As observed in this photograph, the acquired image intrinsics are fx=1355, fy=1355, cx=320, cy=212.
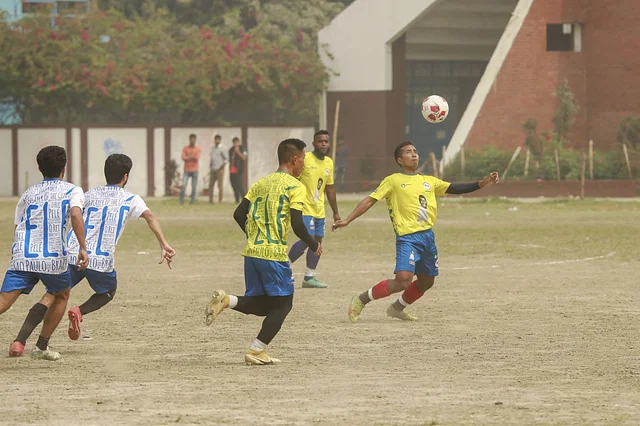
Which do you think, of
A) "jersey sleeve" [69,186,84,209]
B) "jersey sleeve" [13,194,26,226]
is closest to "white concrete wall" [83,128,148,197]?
"jersey sleeve" [13,194,26,226]

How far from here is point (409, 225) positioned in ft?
40.3

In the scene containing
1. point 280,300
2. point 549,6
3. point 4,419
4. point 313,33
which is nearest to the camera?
point 4,419

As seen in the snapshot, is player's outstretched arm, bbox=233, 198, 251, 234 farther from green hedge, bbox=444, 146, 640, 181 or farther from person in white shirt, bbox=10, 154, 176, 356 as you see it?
green hedge, bbox=444, 146, 640, 181

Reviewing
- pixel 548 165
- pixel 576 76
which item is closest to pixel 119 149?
pixel 548 165

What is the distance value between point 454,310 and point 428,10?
97.7 feet

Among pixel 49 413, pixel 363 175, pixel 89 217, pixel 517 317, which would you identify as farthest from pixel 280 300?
pixel 363 175

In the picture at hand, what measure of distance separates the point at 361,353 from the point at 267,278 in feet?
3.39

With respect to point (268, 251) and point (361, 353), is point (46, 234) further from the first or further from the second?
point (361, 353)

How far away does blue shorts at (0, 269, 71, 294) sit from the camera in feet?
32.6

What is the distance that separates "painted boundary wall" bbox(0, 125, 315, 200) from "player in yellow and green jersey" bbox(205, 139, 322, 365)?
3134 centimetres

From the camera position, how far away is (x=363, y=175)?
41.8 m

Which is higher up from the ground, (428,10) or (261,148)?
(428,10)

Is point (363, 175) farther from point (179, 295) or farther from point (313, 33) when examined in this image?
point (179, 295)

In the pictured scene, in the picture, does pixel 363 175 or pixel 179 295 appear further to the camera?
pixel 363 175
